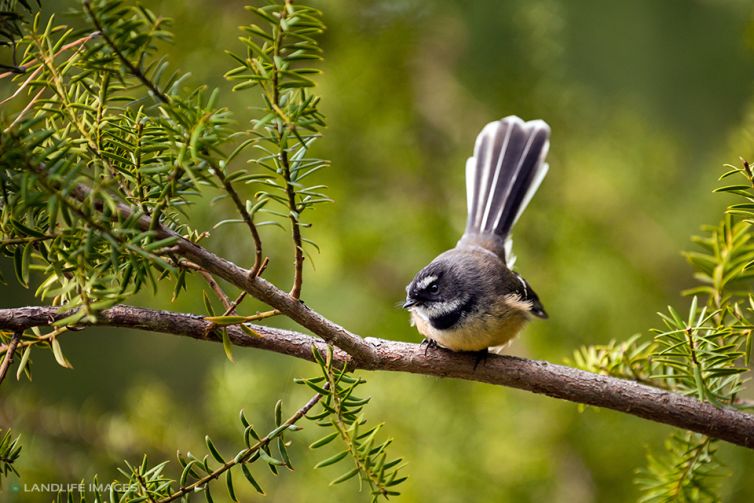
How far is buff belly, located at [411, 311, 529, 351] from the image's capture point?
6.97 ft

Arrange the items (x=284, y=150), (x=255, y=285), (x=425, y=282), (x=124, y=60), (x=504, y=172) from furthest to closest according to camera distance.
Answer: (x=504, y=172) → (x=425, y=282) → (x=255, y=285) → (x=284, y=150) → (x=124, y=60)

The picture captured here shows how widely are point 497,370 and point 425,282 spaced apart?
84cm

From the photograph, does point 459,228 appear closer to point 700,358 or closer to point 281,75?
point 700,358

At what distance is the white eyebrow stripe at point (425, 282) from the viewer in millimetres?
2508

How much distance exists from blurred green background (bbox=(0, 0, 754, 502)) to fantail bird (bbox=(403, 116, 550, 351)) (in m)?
0.15

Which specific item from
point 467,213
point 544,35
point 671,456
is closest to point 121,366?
point 467,213

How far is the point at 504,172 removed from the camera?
3.02m

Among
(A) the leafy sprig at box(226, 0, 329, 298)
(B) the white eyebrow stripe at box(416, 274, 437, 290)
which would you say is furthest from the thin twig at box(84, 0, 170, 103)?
(B) the white eyebrow stripe at box(416, 274, 437, 290)

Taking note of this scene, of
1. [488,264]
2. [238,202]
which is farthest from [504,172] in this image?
[238,202]

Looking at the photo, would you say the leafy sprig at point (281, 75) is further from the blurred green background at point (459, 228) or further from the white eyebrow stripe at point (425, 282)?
the blurred green background at point (459, 228)

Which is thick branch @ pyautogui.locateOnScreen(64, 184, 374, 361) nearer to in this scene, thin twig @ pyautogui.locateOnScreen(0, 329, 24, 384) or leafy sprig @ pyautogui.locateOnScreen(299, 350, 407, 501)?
leafy sprig @ pyautogui.locateOnScreen(299, 350, 407, 501)

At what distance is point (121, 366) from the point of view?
4.04 metres

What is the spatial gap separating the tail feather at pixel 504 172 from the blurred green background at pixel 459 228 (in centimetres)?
14

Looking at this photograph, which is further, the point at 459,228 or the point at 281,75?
the point at 459,228
